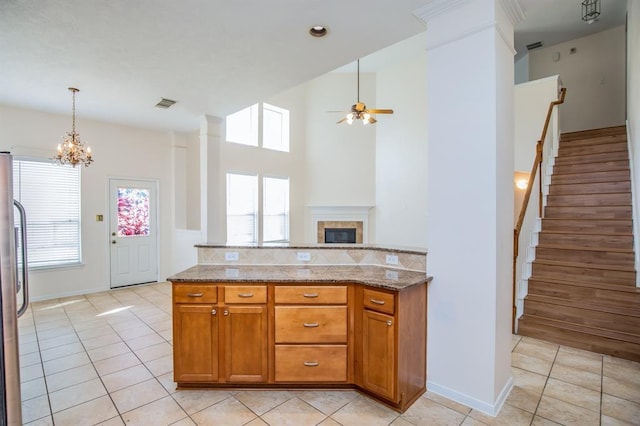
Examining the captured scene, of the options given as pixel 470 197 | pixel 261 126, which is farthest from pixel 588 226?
pixel 261 126

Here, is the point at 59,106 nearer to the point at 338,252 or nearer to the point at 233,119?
the point at 233,119

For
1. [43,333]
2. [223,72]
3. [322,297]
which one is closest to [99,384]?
[43,333]

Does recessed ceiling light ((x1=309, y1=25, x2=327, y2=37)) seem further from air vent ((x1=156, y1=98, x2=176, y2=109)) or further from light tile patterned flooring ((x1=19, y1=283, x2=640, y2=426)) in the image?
light tile patterned flooring ((x1=19, y1=283, x2=640, y2=426))

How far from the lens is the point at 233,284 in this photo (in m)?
2.43

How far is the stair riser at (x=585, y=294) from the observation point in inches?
130

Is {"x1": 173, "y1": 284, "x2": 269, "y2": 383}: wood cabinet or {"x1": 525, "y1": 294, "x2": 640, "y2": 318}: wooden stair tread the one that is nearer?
{"x1": 173, "y1": 284, "x2": 269, "y2": 383}: wood cabinet

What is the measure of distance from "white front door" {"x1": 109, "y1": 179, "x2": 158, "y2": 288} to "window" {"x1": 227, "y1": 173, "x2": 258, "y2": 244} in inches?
60.7

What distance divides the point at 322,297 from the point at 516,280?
273 centimetres

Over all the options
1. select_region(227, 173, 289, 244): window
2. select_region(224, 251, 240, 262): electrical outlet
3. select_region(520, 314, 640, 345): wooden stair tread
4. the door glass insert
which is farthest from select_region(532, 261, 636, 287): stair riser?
the door glass insert

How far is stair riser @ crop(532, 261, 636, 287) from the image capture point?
346 cm

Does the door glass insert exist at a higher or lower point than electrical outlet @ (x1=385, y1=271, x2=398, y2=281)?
higher

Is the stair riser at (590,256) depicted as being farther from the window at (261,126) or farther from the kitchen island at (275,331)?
the window at (261,126)

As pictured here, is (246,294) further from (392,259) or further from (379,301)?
(392,259)

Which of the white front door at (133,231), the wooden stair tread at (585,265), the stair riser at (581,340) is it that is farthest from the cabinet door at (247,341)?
the white front door at (133,231)
